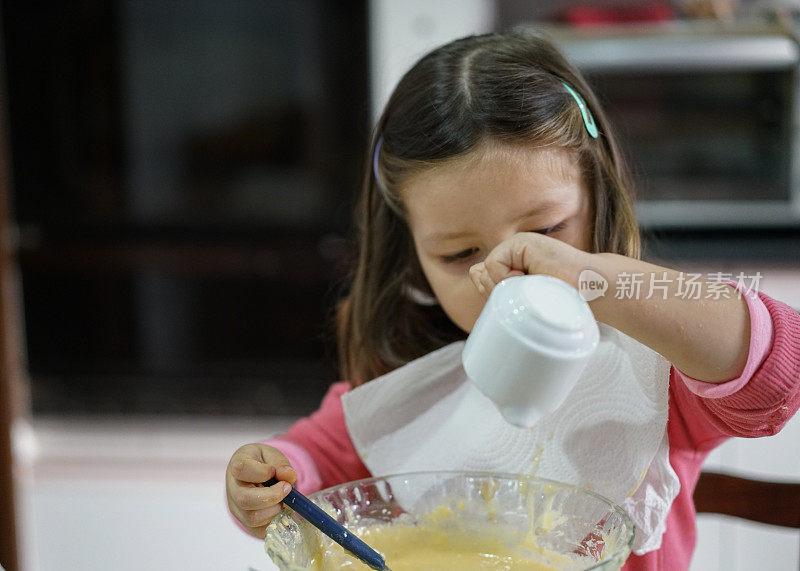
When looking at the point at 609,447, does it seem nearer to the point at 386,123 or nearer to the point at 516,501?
the point at 516,501

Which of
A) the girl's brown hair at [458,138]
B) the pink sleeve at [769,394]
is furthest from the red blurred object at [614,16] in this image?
the pink sleeve at [769,394]

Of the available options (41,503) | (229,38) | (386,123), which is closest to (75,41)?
(229,38)

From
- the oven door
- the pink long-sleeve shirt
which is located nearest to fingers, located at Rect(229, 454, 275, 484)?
the pink long-sleeve shirt

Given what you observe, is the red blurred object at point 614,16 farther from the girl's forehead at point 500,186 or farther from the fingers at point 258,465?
the fingers at point 258,465

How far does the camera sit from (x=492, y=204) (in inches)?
25.2

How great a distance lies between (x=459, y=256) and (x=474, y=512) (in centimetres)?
21

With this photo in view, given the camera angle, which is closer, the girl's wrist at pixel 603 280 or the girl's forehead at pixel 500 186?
the girl's wrist at pixel 603 280

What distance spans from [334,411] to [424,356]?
0.12m

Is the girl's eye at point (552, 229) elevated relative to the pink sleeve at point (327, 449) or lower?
elevated

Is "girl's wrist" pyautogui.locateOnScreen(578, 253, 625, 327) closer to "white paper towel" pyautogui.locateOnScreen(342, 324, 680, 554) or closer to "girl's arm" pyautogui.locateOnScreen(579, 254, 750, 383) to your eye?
"girl's arm" pyautogui.locateOnScreen(579, 254, 750, 383)

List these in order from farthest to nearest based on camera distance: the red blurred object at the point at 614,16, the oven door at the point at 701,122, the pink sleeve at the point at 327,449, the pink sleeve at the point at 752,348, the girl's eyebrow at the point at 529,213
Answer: the red blurred object at the point at 614,16
the oven door at the point at 701,122
the pink sleeve at the point at 327,449
the girl's eyebrow at the point at 529,213
the pink sleeve at the point at 752,348

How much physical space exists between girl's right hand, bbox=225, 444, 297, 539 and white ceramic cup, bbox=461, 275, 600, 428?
0.71ft

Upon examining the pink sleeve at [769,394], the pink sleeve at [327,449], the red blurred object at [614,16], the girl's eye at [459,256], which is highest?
the red blurred object at [614,16]
